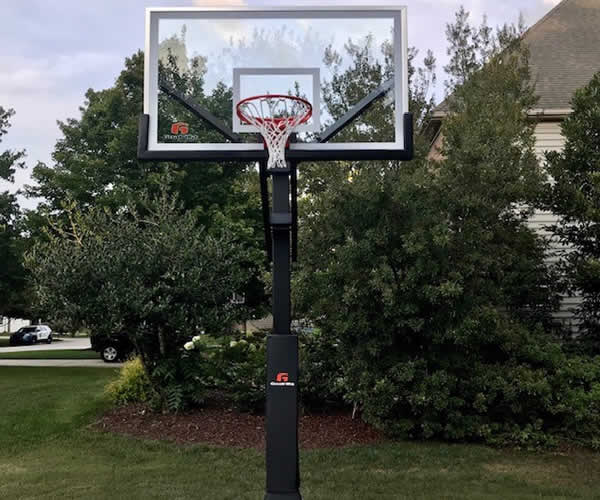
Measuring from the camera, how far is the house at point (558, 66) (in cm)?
1234

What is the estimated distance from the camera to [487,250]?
8.37m

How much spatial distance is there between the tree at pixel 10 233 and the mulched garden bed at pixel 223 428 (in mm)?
10358

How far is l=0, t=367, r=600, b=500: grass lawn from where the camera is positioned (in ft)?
19.9

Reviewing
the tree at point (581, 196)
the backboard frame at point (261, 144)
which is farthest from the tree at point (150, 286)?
the tree at point (581, 196)

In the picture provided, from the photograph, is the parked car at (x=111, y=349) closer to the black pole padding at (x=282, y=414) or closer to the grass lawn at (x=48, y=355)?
the grass lawn at (x=48, y=355)

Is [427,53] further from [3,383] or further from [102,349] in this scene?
[102,349]

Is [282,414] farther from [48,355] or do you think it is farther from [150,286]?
[48,355]

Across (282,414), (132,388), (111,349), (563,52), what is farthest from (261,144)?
(111,349)

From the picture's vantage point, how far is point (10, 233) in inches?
728

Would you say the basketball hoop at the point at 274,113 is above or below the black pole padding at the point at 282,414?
above

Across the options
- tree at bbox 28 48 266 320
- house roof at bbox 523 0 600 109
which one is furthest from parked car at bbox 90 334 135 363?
house roof at bbox 523 0 600 109

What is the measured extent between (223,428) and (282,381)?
3771 millimetres

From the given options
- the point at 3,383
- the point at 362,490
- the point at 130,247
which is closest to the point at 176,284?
the point at 130,247

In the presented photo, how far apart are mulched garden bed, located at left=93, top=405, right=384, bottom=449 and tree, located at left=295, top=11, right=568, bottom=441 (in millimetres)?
586
